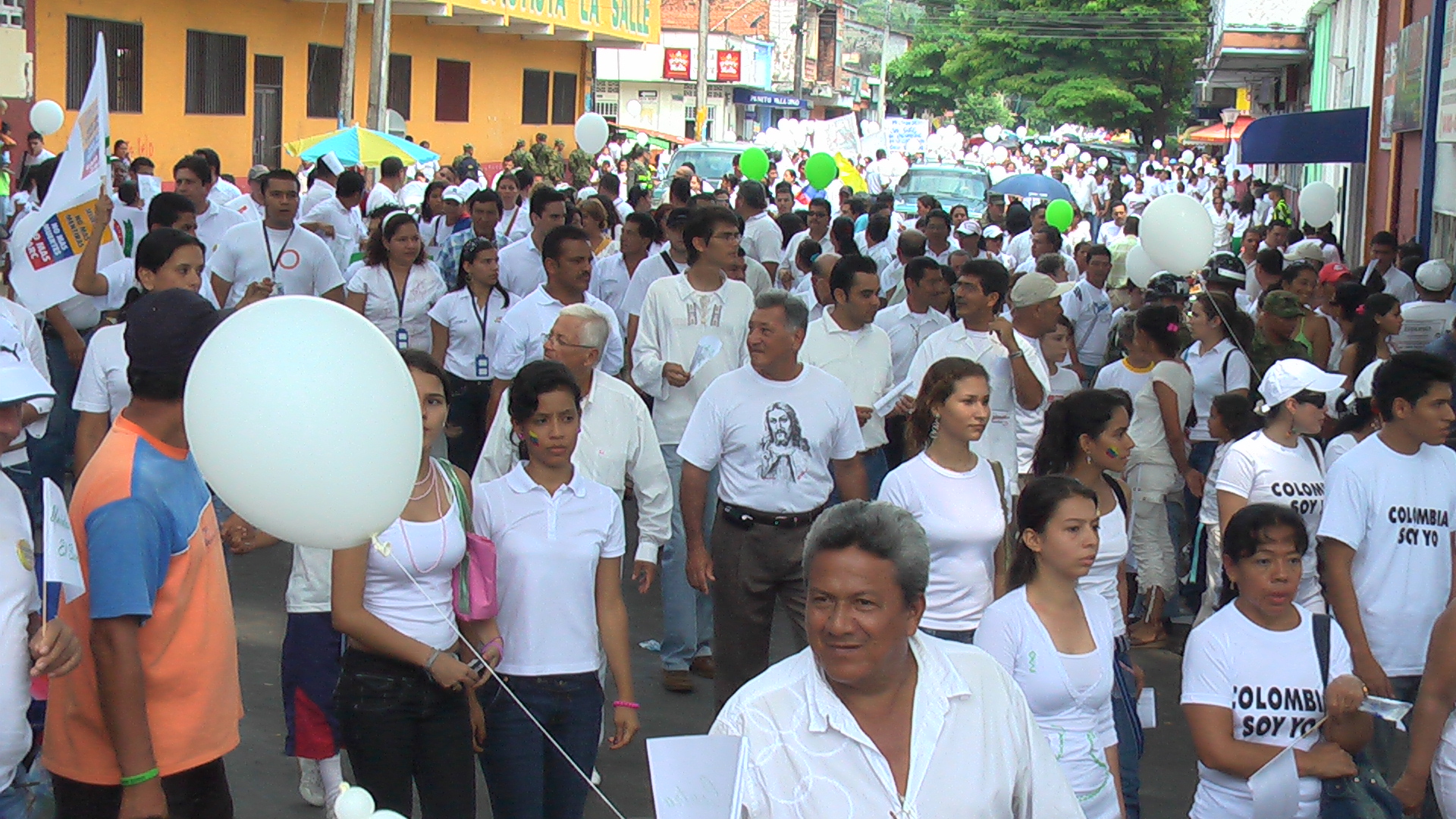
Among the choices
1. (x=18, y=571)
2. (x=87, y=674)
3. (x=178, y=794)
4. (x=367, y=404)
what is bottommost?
(x=178, y=794)

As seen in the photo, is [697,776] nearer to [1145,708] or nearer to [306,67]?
[1145,708]

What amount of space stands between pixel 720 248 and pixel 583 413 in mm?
1958

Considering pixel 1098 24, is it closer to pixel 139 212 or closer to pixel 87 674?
pixel 139 212

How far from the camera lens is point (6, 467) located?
6.48 meters

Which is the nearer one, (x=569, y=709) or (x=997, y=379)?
(x=569, y=709)

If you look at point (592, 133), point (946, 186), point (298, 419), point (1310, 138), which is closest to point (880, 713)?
point (298, 419)

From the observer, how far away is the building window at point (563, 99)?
4012 cm

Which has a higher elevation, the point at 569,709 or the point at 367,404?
the point at 367,404

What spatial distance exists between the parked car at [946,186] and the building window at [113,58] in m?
11.4

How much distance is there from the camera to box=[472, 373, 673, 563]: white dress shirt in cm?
575

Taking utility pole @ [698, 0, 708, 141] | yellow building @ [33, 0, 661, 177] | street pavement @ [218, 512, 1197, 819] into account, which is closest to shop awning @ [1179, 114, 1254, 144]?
utility pole @ [698, 0, 708, 141]

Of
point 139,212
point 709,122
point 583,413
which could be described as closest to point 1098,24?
point 709,122

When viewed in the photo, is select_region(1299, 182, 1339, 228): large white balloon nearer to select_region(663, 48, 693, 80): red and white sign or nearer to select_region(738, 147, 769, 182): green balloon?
select_region(738, 147, 769, 182): green balloon

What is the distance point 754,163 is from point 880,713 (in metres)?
19.4
